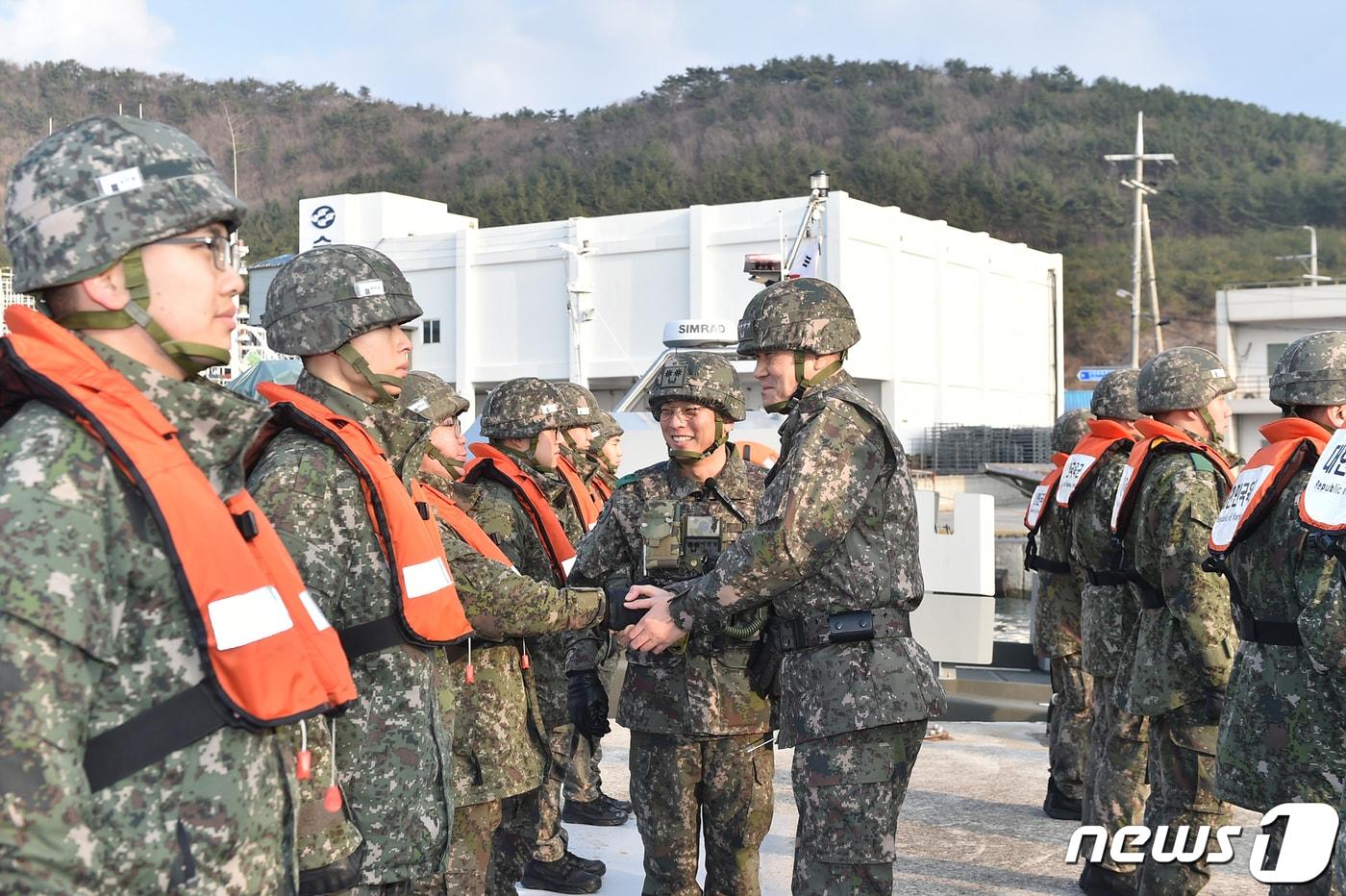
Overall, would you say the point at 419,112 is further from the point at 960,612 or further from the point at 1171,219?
the point at 960,612

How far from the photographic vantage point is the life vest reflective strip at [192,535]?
83.7 inches

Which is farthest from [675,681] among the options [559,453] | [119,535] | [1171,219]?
[1171,219]

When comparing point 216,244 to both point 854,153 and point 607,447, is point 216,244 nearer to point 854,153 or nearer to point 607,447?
point 607,447

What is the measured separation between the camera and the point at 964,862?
6.59 meters

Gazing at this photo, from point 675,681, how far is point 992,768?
13.6 ft

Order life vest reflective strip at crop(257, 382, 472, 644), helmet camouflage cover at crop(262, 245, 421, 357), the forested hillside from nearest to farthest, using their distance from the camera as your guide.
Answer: life vest reflective strip at crop(257, 382, 472, 644) < helmet camouflage cover at crop(262, 245, 421, 357) < the forested hillside

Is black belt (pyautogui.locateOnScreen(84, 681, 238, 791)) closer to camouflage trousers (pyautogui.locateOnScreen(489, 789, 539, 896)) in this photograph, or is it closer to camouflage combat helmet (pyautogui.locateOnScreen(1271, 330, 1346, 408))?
camouflage trousers (pyautogui.locateOnScreen(489, 789, 539, 896))

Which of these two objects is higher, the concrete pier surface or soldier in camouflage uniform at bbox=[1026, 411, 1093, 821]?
soldier in camouflage uniform at bbox=[1026, 411, 1093, 821]

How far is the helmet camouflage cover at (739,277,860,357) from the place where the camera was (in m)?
4.75

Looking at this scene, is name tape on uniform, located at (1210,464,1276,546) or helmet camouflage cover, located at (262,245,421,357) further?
name tape on uniform, located at (1210,464,1276,546)

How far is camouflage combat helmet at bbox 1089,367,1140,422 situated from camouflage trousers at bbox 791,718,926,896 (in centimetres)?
414

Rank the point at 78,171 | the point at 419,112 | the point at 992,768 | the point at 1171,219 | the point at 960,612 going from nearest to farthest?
the point at 78,171, the point at 992,768, the point at 960,612, the point at 1171,219, the point at 419,112

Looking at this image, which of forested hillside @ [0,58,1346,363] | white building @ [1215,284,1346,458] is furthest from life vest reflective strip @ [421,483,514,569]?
forested hillside @ [0,58,1346,363]

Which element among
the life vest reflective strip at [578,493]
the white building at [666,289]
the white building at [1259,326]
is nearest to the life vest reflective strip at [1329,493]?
the life vest reflective strip at [578,493]
